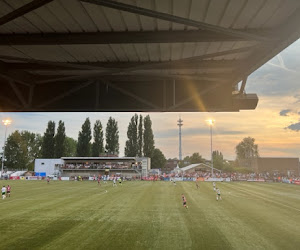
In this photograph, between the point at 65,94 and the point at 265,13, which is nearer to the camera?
the point at 265,13

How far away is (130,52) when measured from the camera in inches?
255

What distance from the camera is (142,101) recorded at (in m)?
7.10

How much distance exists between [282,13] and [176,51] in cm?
242

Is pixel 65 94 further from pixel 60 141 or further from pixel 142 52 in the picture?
pixel 60 141

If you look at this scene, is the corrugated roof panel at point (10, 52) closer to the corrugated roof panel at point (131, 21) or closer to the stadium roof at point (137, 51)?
the stadium roof at point (137, 51)

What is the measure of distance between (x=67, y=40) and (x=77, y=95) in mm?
1895

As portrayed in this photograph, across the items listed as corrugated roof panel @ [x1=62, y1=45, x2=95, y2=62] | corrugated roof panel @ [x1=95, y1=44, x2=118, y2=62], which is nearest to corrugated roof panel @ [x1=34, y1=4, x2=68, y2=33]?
corrugated roof panel @ [x1=62, y1=45, x2=95, y2=62]

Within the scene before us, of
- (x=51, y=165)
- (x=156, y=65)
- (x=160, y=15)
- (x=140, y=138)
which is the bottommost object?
(x=51, y=165)

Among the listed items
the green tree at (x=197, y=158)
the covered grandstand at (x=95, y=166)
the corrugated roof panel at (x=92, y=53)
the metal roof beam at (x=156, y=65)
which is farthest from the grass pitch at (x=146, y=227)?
the green tree at (x=197, y=158)

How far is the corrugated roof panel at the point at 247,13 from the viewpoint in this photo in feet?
15.0

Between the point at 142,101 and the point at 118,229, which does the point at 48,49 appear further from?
the point at 118,229

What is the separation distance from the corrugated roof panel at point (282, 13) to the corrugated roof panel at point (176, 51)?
6.06 ft

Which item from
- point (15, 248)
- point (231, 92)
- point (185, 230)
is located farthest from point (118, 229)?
point (231, 92)

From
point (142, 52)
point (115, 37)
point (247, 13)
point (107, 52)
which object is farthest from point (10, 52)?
point (247, 13)
